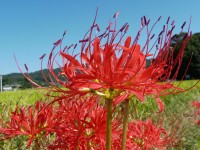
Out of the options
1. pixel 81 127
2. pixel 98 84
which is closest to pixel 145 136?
pixel 81 127

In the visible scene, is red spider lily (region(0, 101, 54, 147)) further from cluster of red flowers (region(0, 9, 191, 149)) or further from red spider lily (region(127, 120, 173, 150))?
red spider lily (region(127, 120, 173, 150))

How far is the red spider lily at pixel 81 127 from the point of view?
1.63m

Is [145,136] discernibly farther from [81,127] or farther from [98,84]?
[98,84]

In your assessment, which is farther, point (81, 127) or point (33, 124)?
point (33, 124)

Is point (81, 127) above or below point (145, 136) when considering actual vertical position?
above

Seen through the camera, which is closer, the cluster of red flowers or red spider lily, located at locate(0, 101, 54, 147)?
the cluster of red flowers

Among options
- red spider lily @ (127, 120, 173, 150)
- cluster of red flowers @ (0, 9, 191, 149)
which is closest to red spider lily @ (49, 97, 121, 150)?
cluster of red flowers @ (0, 9, 191, 149)

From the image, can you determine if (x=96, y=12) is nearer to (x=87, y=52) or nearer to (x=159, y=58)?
(x=87, y=52)

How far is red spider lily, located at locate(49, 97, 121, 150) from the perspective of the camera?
1.63m

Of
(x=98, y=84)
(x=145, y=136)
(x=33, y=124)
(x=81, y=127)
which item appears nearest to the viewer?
(x=98, y=84)

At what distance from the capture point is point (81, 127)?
1651 mm

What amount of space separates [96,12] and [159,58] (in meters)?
0.31

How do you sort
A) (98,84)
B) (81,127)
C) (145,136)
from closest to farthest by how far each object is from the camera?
(98,84) → (81,127) → (145,136)

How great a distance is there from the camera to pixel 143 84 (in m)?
1.29
